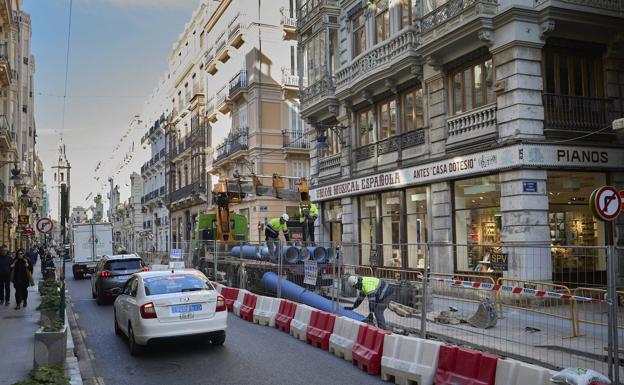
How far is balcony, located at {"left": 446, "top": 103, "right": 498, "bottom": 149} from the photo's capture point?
16.4 meters

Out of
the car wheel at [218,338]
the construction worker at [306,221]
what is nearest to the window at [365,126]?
the construction worker at [306,221]

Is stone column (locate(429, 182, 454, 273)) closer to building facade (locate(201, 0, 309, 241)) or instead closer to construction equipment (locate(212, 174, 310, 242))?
construction equipment (locate(212, 174, 310, 242))

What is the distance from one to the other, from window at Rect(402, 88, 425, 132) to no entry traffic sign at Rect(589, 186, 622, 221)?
995 centimetres

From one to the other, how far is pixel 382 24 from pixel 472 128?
7010mm

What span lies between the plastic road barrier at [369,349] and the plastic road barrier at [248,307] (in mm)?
5288

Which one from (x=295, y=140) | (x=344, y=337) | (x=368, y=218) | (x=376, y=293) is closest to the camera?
(x=344, y=337)

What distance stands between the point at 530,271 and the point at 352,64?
1551 centimetres

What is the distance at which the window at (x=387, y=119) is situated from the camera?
22034mm

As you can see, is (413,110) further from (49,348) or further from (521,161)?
(49,348)

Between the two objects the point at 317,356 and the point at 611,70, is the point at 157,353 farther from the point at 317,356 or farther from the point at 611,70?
the point at 611,70

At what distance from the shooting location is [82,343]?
1188 cm

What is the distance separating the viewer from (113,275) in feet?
61.1

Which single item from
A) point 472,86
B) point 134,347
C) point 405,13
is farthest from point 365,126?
point 134,347

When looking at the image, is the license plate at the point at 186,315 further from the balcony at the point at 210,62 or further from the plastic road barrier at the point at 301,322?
the balcony at the point at 210,62
